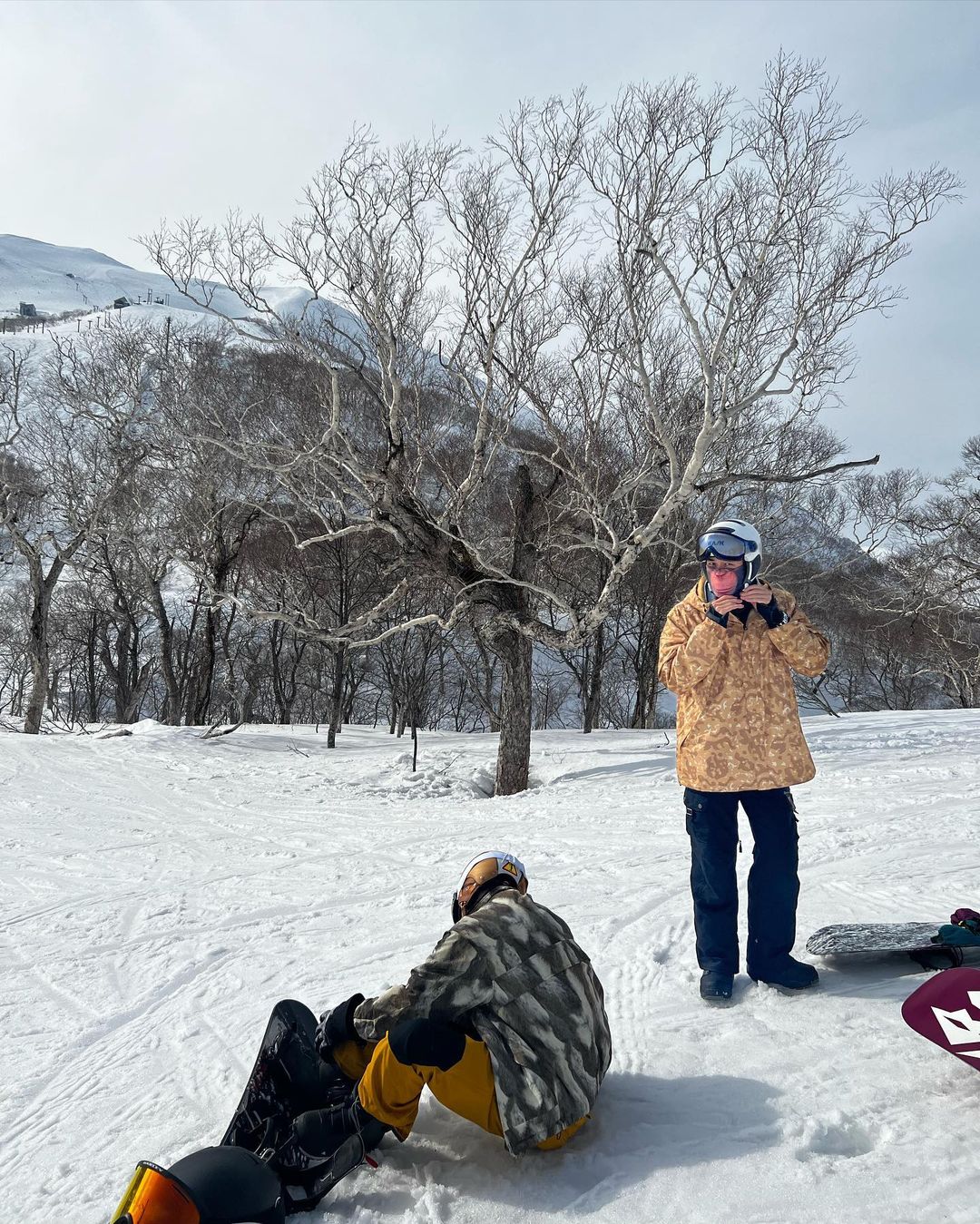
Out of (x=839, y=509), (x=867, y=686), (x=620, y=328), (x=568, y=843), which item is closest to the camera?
(x=568, y=843)

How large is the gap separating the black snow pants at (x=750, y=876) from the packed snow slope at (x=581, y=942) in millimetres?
190

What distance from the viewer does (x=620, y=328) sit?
10203 mm

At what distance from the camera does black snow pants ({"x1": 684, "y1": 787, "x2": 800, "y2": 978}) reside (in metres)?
3.33

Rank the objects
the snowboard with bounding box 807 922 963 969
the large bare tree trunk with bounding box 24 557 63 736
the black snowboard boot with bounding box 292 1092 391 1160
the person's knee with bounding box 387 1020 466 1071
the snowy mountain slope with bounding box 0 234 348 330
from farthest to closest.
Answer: the snowy mountain slope with bounding box 0 234 348 330 → the large bare tree trunk with bounding box 24 557 63 736 → the snowboard with bounding box 807 922 963 969 → the black snowboard boot with bounding box 292 1092 391 1160 → the person's knee with bounding box 387 1020 466 1071

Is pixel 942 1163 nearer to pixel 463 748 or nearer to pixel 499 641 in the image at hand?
pixel 499 641

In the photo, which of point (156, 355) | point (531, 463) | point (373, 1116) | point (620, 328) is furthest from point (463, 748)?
point (373, 1116)

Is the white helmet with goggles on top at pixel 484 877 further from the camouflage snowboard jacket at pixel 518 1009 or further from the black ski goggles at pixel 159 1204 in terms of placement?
the black ski goggles at pixel 159 1204

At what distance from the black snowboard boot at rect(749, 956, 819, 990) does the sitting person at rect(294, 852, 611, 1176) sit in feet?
3.89

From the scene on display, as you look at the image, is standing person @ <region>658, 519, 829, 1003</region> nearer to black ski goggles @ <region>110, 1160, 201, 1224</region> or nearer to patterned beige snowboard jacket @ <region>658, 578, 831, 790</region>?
patterned beige snowboard jacket @ <region>658, 578, 831, 790</region>

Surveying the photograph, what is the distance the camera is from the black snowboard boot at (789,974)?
3.34m

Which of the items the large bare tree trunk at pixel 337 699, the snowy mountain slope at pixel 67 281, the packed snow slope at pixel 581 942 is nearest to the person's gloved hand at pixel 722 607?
the packed snow slope at pixel 581 942

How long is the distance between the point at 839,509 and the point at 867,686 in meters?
15.8

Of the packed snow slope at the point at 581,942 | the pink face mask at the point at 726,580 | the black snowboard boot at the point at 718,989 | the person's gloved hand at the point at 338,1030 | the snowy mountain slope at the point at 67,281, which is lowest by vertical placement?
the packed snow slope at the point at 581,942

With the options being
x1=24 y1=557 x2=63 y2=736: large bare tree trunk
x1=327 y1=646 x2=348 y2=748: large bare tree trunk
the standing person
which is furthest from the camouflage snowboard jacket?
x1=24 y1=557 x2=63 y2=736: large bare tree trunk
